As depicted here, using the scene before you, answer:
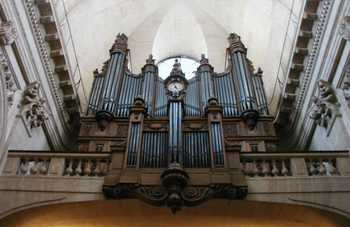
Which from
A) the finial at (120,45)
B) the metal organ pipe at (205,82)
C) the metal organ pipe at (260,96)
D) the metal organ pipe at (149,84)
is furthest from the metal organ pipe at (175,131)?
the finial at (120,45)

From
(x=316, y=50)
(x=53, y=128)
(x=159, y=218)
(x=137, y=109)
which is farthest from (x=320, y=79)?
(x=53, y=128)

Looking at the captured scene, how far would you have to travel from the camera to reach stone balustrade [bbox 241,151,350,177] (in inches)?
286

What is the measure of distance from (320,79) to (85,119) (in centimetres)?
554

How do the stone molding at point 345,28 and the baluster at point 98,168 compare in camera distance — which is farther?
the stone molding at point 345,28

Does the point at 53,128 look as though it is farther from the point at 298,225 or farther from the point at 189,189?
the point at 298,225

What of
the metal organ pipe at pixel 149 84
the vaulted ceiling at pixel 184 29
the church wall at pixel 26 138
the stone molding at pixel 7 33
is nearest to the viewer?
the stone molding at pixel 7 33

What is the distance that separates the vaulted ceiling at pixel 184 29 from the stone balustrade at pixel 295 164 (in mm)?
4151

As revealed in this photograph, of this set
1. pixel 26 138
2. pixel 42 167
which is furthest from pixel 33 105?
pixel 42 167

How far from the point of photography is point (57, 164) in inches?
296

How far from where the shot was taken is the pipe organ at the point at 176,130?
6.89m

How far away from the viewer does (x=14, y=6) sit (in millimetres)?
8406

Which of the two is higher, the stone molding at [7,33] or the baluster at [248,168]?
the stone molding at [7,33]

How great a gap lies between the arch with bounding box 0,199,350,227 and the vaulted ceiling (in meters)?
5.04

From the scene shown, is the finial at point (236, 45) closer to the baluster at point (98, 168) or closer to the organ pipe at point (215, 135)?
the organ pipe at point (215, 135)
